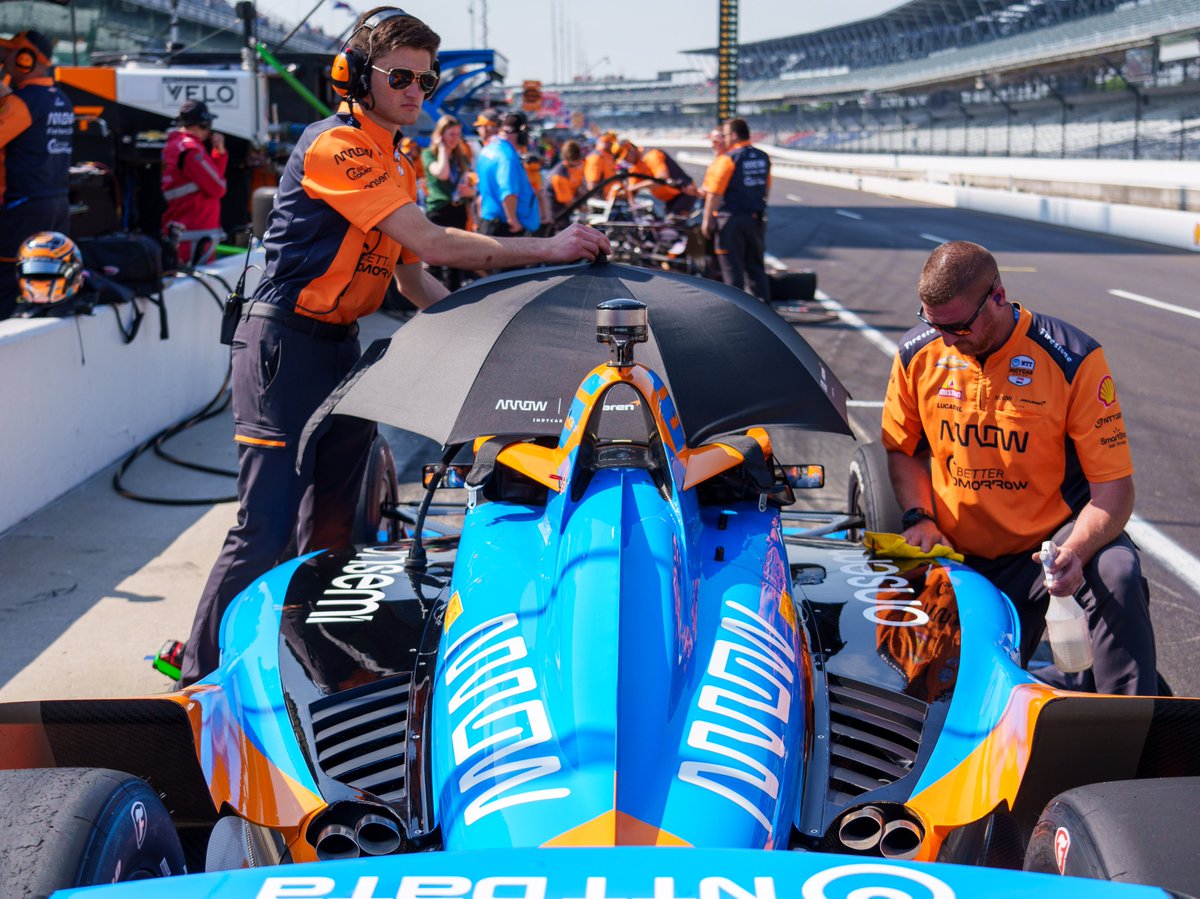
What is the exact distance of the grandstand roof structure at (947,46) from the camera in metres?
52.5

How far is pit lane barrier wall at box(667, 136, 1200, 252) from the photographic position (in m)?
24.5

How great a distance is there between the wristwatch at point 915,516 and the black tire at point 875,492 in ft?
0.87

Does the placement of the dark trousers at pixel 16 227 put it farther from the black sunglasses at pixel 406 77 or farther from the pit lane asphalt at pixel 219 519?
the black sunglasses at pixel 406 77

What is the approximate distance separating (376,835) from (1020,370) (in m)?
A: 2.45

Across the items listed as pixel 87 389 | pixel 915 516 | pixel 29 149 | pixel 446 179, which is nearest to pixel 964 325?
pixel 915 516

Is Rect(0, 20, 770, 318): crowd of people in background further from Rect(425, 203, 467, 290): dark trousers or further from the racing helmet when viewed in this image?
the racing helmet

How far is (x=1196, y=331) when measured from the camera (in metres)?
13.0

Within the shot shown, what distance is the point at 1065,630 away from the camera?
3.49m

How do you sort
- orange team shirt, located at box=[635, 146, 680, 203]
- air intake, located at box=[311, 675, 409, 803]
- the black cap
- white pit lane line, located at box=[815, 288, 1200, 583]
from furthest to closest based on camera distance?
orange team shirt, located at box=[635, 146, 680, 203] < the black cap < white pit lane line, located at box=[815, 288, 1200, 583] < air intake, located at box=[311, 675, 409, 803]

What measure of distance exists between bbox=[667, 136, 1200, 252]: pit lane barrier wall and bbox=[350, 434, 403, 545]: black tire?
20.9 m

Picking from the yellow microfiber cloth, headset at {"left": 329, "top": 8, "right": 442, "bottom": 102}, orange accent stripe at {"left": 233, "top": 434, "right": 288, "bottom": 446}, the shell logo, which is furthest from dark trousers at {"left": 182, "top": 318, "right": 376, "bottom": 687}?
the shell logo

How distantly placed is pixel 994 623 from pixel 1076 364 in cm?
104

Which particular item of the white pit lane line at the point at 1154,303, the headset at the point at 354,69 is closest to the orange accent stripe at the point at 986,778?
the headset at the point at 354,69

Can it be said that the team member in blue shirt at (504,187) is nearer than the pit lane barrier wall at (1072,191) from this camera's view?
Yes
